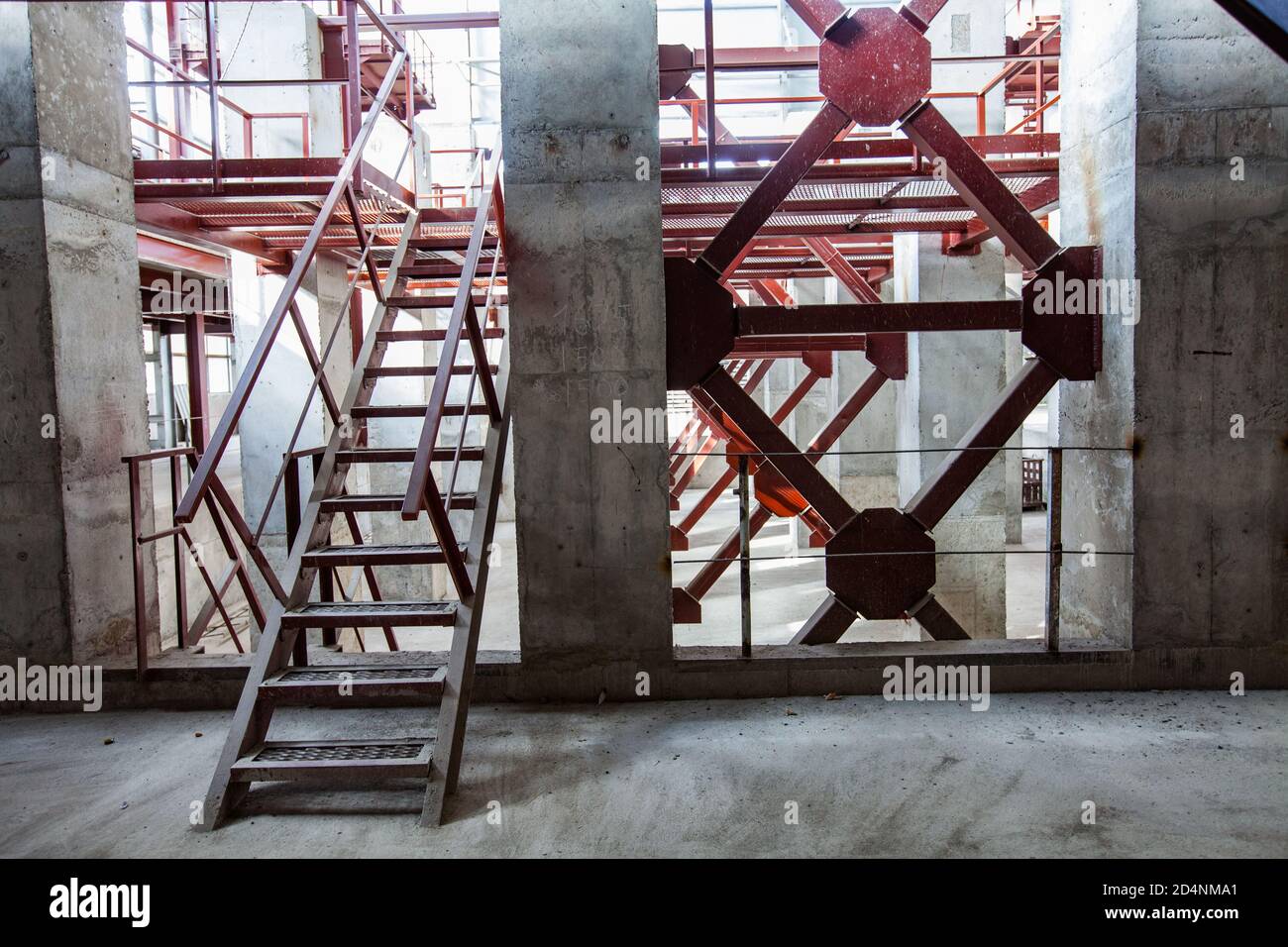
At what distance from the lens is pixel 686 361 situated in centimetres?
513

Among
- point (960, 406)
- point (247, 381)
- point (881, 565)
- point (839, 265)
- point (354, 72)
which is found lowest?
point (881, 565)

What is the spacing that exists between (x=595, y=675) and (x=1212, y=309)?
3.93m

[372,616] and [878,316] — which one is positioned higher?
[878,316]

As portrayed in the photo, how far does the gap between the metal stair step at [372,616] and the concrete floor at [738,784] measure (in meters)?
0.70

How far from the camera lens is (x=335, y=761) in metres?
3.95

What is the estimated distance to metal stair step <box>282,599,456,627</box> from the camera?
425 centimetres

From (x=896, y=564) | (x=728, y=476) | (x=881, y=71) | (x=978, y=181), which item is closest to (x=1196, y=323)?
(x=978, y=181)

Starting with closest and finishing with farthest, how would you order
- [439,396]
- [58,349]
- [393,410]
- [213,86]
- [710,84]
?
[439,396] → [58,349] → [393,410] → [710,84] → [213,86]

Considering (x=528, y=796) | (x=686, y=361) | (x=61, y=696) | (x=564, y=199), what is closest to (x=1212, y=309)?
(x=686, y=361)

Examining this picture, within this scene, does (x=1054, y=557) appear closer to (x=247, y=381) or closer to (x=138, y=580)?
(x=247, y=381)

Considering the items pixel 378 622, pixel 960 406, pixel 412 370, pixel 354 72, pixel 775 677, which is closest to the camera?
pixel 378 622

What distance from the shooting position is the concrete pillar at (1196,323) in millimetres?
4906

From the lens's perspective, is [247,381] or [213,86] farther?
[213,86]

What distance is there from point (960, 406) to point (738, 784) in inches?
257
